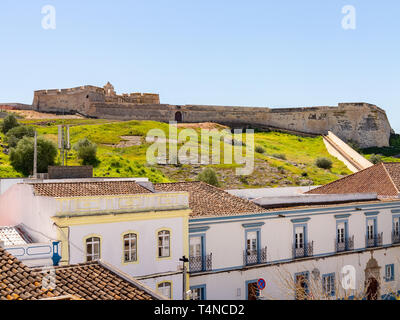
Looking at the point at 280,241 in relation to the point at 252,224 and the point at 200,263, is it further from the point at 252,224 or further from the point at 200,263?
the point at 200,263

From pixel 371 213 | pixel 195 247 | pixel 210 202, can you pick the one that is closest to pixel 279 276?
pixel 195 247

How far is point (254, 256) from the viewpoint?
20062 millimetres

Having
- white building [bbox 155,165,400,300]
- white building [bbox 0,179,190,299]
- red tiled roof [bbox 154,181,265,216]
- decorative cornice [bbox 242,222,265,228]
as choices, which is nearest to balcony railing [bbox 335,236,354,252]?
white building [bbox 155,165,400,300]

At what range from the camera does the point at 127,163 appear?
45.3 meters

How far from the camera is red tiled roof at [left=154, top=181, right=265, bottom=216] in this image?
19.6 m

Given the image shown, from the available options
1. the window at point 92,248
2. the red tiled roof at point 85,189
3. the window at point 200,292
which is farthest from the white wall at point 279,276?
the window at point 92,248

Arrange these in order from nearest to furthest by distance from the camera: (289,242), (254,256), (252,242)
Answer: (254,256) → (252,242) → (289,242)

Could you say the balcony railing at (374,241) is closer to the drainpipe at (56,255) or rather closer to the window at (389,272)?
the window at (389,272)

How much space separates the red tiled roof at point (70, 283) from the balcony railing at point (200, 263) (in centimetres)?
680

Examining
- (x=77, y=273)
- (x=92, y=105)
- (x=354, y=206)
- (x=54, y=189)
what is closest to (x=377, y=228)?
(x=354, y=206)

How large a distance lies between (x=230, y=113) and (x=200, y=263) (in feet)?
215

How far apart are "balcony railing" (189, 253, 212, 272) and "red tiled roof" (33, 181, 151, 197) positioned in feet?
10.7
